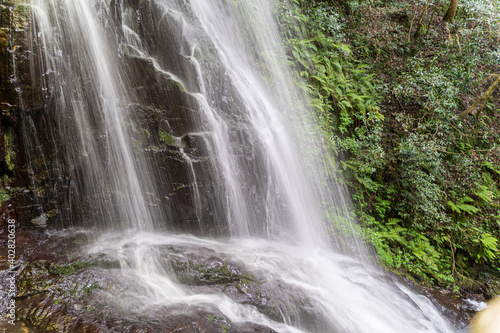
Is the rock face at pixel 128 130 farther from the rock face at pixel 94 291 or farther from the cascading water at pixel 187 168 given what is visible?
the rock face at pixel 94 291

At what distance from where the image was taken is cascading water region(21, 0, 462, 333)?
479cm

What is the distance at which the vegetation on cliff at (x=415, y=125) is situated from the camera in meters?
7.15

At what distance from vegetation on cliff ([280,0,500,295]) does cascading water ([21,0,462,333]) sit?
5.24 ft

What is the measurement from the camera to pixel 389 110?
331 inches

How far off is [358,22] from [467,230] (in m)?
7.19

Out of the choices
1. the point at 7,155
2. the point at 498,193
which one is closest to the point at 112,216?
the point at 7,155

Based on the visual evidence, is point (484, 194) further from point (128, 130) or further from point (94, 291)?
point (94, 291)

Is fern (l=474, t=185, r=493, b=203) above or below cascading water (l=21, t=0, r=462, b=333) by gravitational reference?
below

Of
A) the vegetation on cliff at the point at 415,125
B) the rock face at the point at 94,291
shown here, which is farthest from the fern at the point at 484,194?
the rock face at the point at 94,291

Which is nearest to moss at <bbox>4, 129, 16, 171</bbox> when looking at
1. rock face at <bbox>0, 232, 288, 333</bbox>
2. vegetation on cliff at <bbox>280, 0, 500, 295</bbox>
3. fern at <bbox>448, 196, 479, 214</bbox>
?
rock face at <bbox>0, 232, 288, 333</bbox>

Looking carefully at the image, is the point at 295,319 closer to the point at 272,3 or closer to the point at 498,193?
the point at 498,193

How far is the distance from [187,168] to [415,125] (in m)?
6.92

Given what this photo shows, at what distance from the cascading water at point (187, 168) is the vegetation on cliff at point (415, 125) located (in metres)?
1.60

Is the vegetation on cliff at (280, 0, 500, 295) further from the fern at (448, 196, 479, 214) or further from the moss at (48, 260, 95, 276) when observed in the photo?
the moss at (48, 260, 95, 276)
